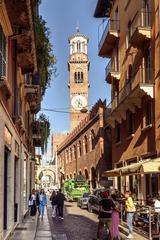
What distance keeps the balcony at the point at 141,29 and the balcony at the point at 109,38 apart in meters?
6.05

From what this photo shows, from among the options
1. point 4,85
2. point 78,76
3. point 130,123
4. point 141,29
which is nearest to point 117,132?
point 130,123

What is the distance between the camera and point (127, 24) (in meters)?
32.3

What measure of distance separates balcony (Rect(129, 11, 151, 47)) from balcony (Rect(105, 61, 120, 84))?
5.88 metres

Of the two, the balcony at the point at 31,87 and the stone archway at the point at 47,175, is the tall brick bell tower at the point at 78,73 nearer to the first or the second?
the stone archway at the point at 47,175

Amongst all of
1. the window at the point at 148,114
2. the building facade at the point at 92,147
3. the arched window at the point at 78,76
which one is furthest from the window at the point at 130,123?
the arched window at the point at 78,76

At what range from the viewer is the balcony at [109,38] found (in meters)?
35.0

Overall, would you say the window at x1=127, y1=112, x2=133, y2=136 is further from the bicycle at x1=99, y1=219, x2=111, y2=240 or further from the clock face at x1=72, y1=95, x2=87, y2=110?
the clock face at x1=72, y1=95, x2=87, y2=110

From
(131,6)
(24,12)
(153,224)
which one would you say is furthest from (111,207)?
(131,6)

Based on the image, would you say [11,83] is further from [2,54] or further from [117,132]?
[117,132]

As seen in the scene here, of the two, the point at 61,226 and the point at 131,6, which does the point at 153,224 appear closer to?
the point at 61,226

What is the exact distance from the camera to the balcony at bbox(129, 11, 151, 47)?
26391mm

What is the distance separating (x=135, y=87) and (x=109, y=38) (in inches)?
384

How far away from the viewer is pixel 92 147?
54.3 m

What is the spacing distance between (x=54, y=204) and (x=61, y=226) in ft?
21.7
